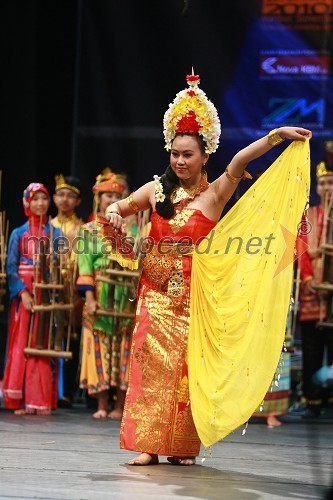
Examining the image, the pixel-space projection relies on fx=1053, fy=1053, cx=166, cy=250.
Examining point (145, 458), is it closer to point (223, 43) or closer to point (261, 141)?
point (261, 141)

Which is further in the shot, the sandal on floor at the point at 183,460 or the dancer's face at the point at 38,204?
the dancer's face at the point at 38,204

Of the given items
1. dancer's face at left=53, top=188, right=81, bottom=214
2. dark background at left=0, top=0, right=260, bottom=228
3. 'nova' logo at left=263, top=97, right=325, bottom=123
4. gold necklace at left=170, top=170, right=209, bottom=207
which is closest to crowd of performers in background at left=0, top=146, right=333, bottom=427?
dancer's face at left=53, top=188, right=81, bottom=214

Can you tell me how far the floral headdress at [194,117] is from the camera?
4473 mm

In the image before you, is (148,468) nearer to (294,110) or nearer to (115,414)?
(115,414)

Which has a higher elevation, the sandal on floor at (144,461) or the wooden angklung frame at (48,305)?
the wooden angklung frame at (48,305)

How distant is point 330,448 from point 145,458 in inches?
46.0

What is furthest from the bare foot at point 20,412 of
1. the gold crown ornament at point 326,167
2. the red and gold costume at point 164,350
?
the gold crown ornament at point 326,167

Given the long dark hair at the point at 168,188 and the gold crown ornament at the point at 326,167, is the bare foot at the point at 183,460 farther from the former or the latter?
the gold crown ornament at the point at 326,167

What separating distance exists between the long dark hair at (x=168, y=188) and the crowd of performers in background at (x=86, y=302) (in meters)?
2.05

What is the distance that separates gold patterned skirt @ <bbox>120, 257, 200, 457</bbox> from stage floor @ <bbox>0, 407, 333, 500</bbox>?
0.11 metres

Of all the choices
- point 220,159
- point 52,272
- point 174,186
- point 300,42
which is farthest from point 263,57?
point 174,186

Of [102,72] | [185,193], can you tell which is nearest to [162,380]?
[185,193]

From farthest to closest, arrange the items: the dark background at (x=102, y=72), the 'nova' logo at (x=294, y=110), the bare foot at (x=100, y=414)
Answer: the dark background at (x=102, y=72) → the 'nova' logo at (x=294, y=110) → the bare foot at (x=100, y=414)

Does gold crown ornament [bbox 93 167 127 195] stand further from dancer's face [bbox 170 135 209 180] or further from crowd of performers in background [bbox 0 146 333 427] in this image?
dancer's face [bbox 170 135 209 180]
